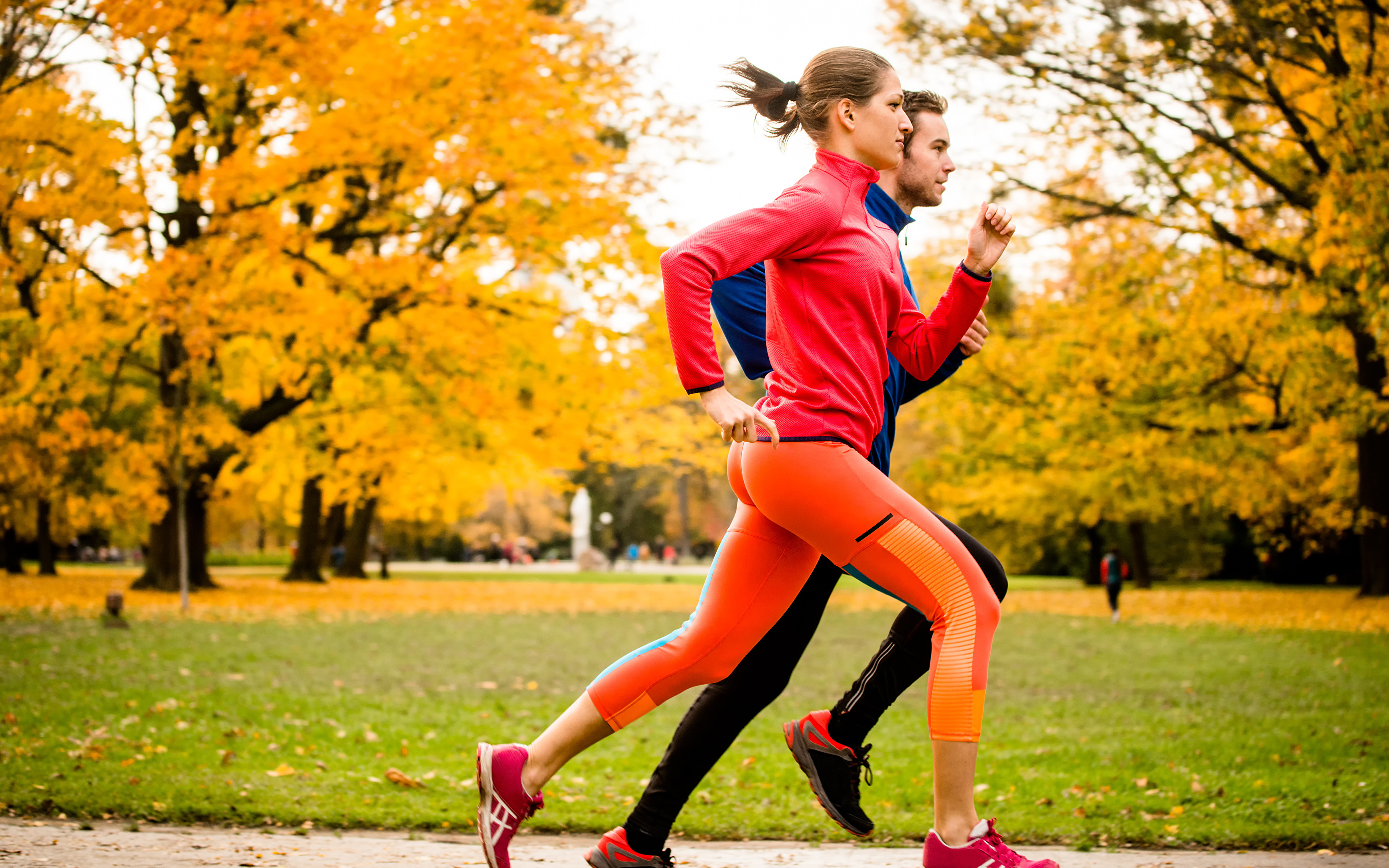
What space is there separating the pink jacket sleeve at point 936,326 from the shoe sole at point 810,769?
1.02m

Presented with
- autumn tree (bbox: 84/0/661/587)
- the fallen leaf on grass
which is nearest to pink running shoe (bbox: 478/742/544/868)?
the fallen leaf on grass

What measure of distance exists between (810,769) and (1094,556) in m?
38.0

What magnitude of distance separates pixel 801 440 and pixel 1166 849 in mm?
2254

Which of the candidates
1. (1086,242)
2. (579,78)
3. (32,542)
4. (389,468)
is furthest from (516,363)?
(32,542)

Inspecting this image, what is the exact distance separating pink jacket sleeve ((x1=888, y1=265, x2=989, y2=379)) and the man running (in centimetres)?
6

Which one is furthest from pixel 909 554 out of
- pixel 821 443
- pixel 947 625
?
pixel 821 443

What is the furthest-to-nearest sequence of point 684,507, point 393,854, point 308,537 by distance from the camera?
point 684,507 < point 308,537 < point 393,854

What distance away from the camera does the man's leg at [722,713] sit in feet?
9.64

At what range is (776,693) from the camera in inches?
121

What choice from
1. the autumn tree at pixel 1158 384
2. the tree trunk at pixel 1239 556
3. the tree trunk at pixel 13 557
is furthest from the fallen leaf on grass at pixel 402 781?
the tree trunk at pixel 1239 556

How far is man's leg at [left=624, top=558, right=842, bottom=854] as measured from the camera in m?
2.94

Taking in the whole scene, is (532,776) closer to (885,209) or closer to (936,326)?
(936,326)

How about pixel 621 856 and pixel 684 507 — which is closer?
pixel 621 856

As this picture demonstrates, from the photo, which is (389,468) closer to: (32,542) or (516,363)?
(516,363)
